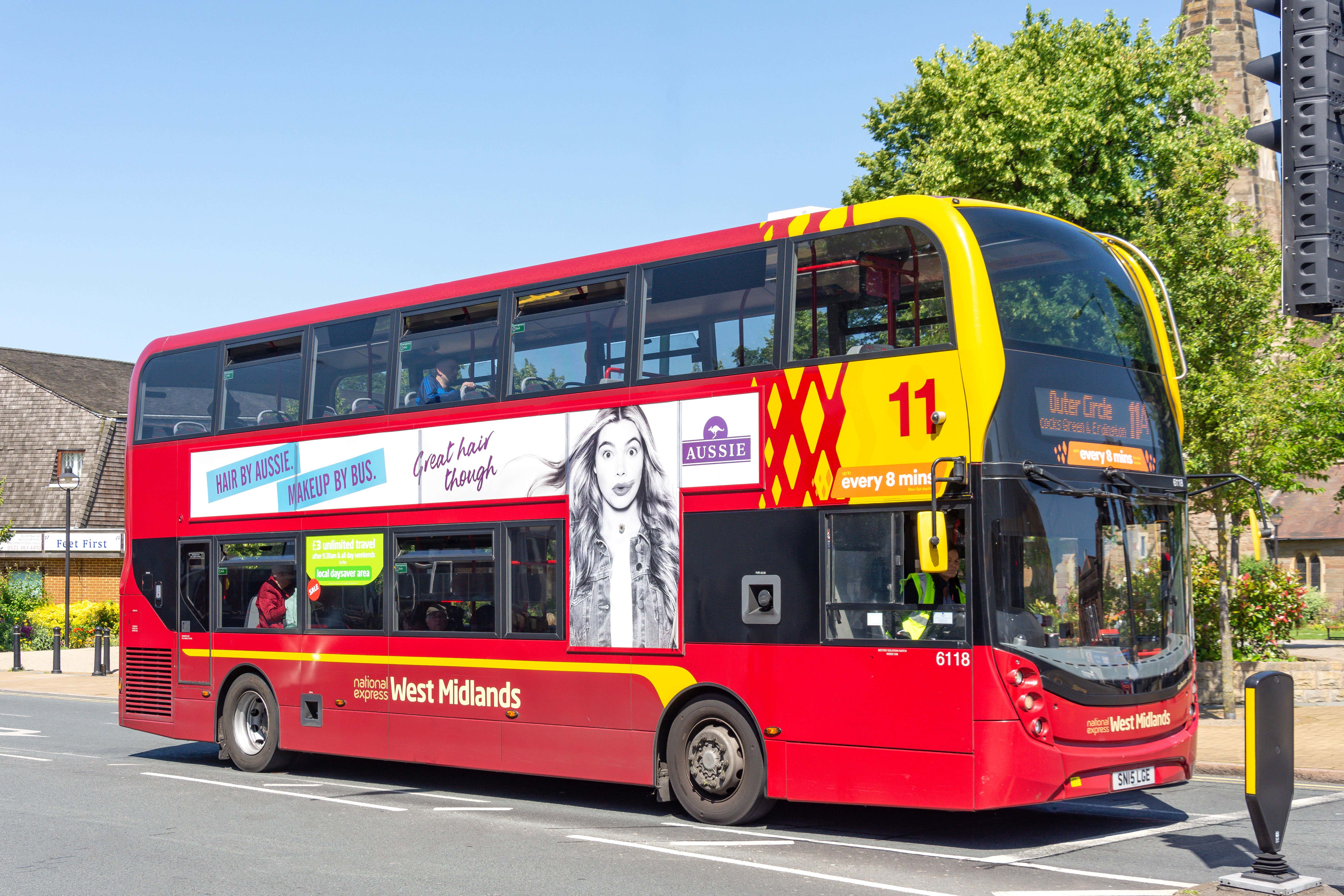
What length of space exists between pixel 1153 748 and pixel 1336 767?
16.6 feet

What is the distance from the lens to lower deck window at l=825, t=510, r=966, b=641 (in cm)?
882

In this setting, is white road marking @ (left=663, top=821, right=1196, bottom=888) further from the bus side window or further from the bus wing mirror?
the bus side window

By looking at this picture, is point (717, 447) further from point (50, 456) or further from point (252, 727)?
point (50, 456)

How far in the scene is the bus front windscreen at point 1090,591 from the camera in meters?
8.67

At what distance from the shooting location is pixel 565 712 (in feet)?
36.9

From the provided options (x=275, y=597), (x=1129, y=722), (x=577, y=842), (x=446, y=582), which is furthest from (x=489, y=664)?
(x=1129, y=722)

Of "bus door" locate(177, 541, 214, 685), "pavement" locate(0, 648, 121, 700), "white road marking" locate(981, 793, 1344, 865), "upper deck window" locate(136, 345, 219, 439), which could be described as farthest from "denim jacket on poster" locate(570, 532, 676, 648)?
"pavement" locate(0, 648, 121, 700)

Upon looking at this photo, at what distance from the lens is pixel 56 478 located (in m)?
44.8

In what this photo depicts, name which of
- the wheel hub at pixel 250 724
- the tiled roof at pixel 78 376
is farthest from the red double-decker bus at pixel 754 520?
the tiled roof at pixel 78 376

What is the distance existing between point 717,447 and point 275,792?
5787mm

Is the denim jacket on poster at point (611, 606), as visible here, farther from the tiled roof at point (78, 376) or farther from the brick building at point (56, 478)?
the tiled roof at point (78, 376)

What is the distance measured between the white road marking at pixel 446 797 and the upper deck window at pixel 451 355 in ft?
12.1

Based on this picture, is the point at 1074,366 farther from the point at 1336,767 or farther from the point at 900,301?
the point at 1336,767

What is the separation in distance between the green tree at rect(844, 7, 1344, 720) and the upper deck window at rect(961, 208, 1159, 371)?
308 inches
